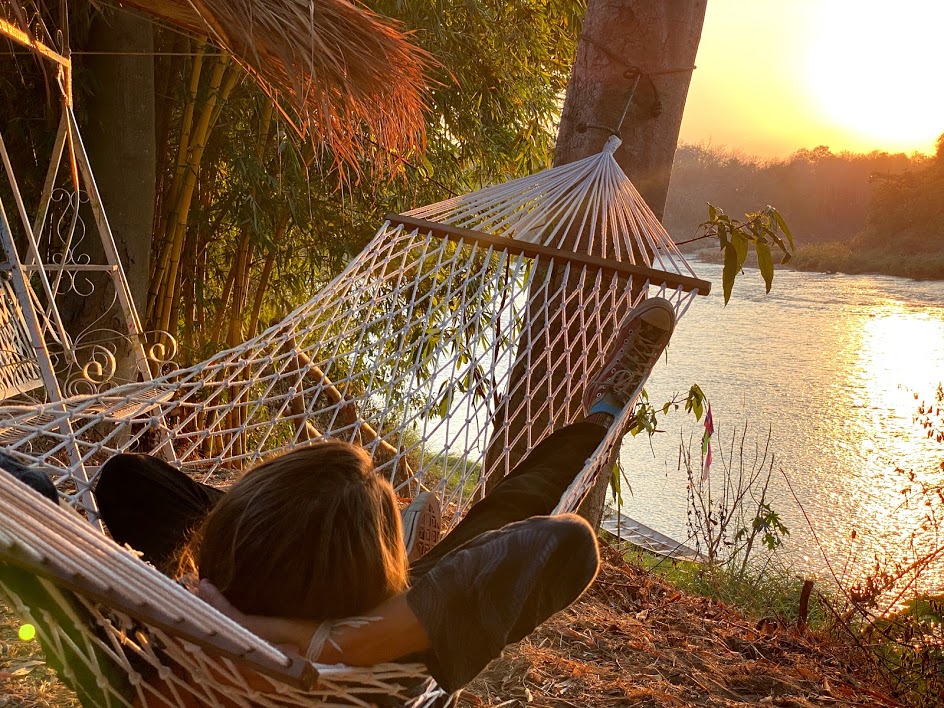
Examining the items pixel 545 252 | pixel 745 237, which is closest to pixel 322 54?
pixel 545 252

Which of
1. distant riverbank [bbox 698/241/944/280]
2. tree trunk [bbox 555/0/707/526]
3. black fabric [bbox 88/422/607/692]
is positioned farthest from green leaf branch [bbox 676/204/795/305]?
distant riverbank [bbox 698/241/944/280]

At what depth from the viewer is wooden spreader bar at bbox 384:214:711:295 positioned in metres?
1.71

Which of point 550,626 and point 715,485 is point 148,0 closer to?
point 550,626

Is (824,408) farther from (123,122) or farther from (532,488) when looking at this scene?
(532,488)

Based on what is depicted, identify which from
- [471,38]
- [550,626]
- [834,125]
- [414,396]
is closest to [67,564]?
[414,396]

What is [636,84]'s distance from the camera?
1.97 m

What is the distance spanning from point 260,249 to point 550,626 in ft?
6.06

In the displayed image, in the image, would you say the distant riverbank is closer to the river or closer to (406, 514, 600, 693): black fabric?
the river

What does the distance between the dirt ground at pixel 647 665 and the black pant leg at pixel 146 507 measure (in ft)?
1.73

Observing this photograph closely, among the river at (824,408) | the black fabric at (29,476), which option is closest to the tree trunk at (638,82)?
the river at (824,408)

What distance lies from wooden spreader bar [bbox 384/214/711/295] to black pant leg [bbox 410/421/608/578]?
43cm

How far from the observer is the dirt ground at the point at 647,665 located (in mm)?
1535

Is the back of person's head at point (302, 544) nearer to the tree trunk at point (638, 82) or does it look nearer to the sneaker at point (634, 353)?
the sneaker at point (634, 353)

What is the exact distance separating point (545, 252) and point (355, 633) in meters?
1.18
